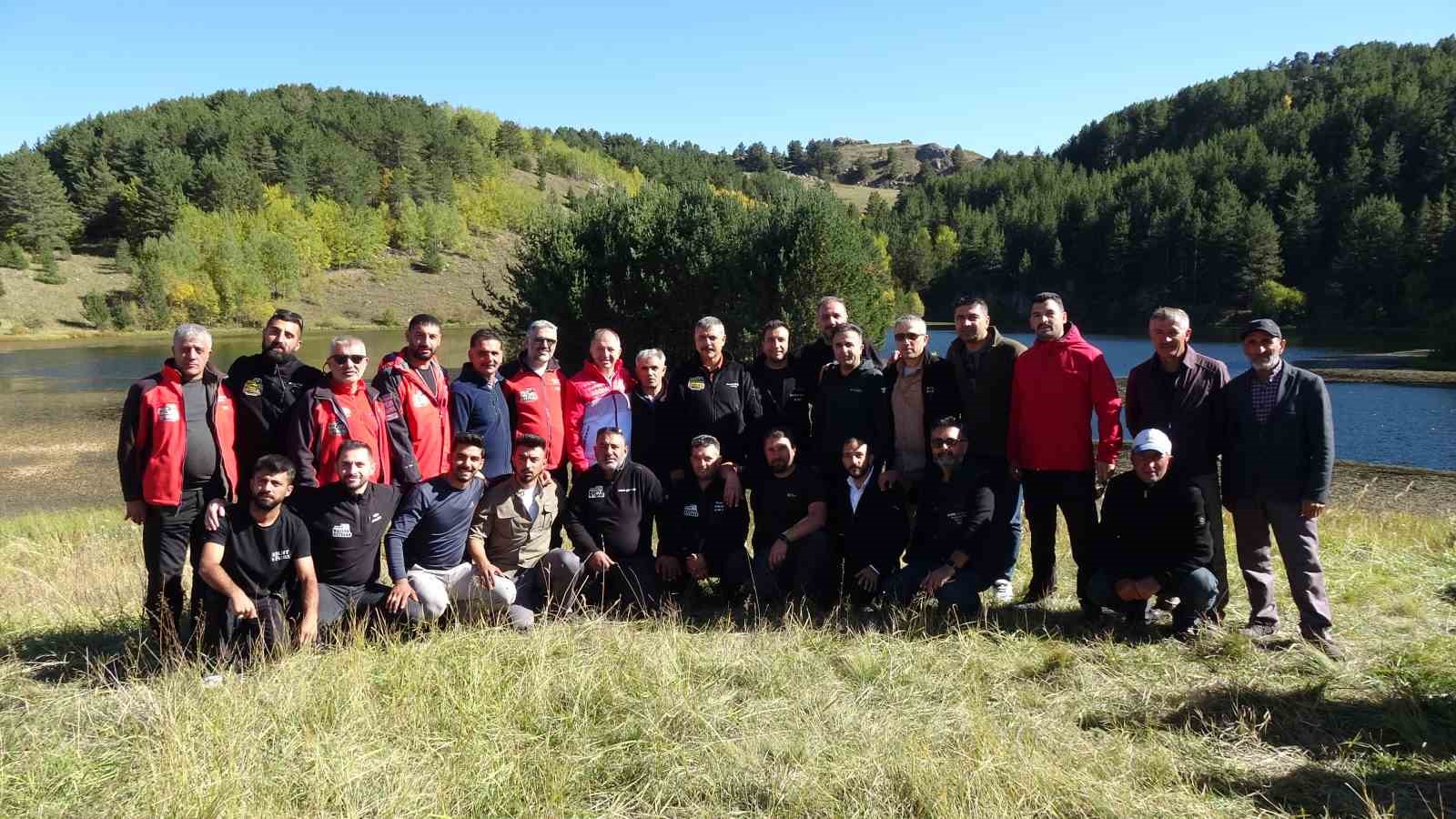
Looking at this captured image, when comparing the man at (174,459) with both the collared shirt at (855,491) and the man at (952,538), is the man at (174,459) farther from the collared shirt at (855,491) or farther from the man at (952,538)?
the man at (952,538)

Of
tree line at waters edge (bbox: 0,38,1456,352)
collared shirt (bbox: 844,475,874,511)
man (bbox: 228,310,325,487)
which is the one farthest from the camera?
tree line at waters edge (bbox: 0,38,1456,352)

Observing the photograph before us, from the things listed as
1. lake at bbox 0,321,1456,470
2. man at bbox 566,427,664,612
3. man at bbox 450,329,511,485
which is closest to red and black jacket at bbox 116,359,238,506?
man at bbox 450,329,511,485

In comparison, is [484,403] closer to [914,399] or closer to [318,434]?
[318,434]

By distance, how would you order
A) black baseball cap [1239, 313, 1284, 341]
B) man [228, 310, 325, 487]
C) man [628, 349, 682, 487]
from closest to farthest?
black baseball cap [1239, 313, 1284, 341]
man [228, 310, 325, 487]
man [628, 349, 682, 487]

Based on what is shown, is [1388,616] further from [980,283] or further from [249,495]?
[980,283]

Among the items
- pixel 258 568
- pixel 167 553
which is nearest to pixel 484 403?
pixel 258 568

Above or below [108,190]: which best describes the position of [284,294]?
below

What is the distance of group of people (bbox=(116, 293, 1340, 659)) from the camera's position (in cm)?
525

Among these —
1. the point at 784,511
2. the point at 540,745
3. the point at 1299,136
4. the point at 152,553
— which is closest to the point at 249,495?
the point at 152,553

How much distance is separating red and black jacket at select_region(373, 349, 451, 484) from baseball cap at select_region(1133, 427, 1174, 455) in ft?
15.1

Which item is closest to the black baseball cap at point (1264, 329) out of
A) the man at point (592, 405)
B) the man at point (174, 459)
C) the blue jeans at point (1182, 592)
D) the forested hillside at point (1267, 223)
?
the blue jeans at point (1182, 592)

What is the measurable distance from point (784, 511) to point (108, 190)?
100849 millimetres

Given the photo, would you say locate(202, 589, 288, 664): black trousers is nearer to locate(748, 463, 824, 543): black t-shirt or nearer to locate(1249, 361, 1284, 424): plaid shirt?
locate(748, 463, 824, 543): black t-shirt

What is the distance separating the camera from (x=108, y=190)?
83.9 m
